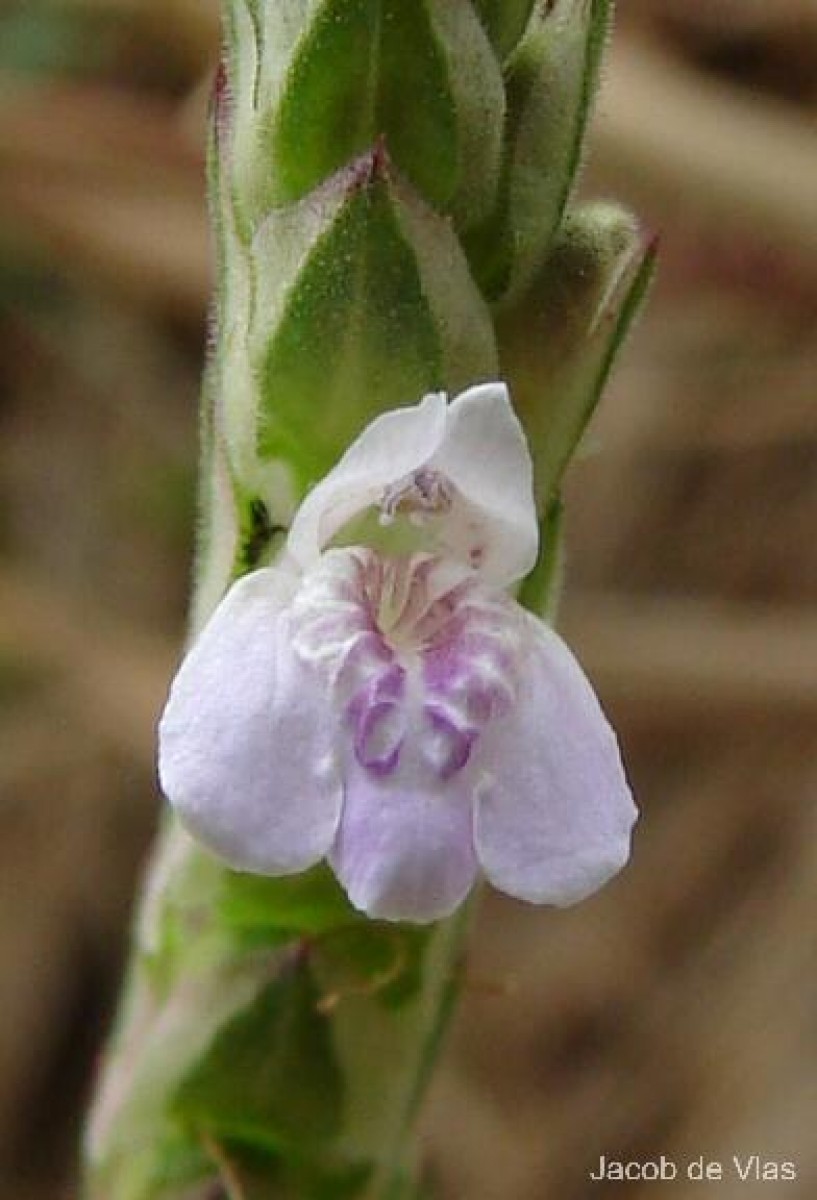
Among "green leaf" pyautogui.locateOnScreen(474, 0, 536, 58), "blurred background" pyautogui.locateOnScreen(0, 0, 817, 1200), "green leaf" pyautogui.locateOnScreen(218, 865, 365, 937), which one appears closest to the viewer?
"green leaf" pyautogui.locateOnScreen(474, 0, 536, 58)

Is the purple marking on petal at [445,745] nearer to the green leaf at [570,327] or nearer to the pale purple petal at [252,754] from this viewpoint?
the pale purple petal at [252,754]

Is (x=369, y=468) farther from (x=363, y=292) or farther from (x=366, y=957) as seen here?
(x=366, y=957)

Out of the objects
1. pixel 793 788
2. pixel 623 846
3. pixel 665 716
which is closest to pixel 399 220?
pixel 623 846

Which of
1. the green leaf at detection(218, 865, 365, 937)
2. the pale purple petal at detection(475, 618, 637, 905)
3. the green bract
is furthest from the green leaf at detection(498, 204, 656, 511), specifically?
the green leaf at detection(218, 865, 365, 937)

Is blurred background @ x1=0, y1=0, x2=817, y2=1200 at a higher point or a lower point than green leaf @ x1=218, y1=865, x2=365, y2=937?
lower

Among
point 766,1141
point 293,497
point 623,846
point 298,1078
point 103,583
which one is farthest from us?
point 103,583

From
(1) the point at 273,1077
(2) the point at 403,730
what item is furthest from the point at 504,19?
(1) the point at 273,1077

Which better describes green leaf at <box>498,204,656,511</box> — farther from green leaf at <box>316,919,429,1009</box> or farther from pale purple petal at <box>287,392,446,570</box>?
green leaf at <box>316,919,429,1009</box>

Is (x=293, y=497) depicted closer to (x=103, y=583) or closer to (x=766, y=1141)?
(x=766, y=1141)
